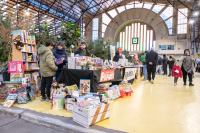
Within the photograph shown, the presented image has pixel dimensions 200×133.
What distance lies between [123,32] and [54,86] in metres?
21.6

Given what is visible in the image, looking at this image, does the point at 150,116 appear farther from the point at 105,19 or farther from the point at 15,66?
the point at 105,19

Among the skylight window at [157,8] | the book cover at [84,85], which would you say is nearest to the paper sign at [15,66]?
the book cover at [84,85]

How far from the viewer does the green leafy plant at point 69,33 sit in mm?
5729

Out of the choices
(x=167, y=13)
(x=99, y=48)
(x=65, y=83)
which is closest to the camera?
(x=65, y=83)

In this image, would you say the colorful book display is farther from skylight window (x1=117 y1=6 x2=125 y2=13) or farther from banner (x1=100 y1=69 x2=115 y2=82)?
skylight window (x1=117 y1=6 x2=125 y2=13)

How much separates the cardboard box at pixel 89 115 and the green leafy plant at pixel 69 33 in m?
4.16

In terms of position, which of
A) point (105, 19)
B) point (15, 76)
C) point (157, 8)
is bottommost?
point (15, 76)

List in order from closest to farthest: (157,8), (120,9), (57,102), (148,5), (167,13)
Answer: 1. (57,102)
2. (167,13)
3. (157,8)
4. (148,5)
5. (120,9)

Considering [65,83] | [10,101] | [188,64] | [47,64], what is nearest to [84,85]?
[65,83]

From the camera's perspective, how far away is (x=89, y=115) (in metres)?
1.99

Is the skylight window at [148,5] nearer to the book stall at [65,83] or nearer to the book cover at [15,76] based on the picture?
the book stall at [65,83]

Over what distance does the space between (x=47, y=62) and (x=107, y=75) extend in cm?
140

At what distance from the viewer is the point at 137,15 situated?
21.3 metres

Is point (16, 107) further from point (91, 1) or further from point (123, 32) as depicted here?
point (123, 32)
